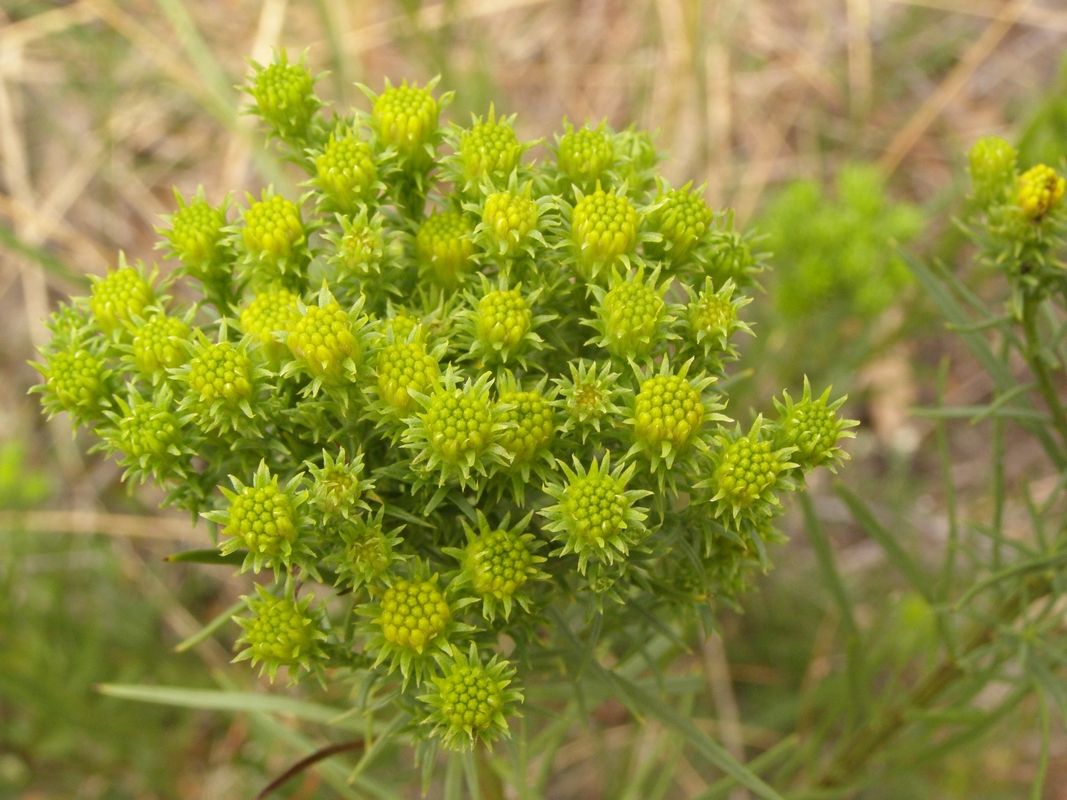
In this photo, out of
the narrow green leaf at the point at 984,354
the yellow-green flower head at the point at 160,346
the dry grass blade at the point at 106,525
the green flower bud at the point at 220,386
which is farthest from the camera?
the dry grass blade at the point at 106,525

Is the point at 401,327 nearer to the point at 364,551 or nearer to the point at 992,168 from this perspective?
the point at 364,551

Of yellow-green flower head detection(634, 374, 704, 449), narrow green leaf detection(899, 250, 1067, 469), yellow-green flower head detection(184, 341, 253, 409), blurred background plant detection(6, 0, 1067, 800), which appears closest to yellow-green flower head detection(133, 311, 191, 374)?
yellow-green flower head detection(184, 341, 253, 409)

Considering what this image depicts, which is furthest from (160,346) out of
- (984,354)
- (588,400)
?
(984,354)

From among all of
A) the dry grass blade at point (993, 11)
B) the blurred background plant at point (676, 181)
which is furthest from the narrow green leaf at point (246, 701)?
the dry grass blade at point (993, 11)

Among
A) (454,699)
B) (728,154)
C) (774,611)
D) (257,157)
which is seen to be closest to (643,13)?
(728,154)

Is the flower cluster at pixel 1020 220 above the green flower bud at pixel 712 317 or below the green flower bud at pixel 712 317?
above

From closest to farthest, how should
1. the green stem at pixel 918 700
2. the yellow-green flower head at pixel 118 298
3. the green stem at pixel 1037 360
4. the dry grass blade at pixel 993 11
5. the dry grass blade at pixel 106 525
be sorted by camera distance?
the yellow-green flower head at pixel 118 298 → the green stem at pixel 1037 360 → the green stem at pixel 918 700 → the dry grass blade at pixel 106 525 → the dry grass blade at pixel 993 11

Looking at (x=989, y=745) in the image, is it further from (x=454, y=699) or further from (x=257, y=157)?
(x=257, y=157)

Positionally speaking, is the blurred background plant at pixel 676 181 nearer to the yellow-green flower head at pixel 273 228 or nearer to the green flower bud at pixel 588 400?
the green flower bud at pixel 588 400
